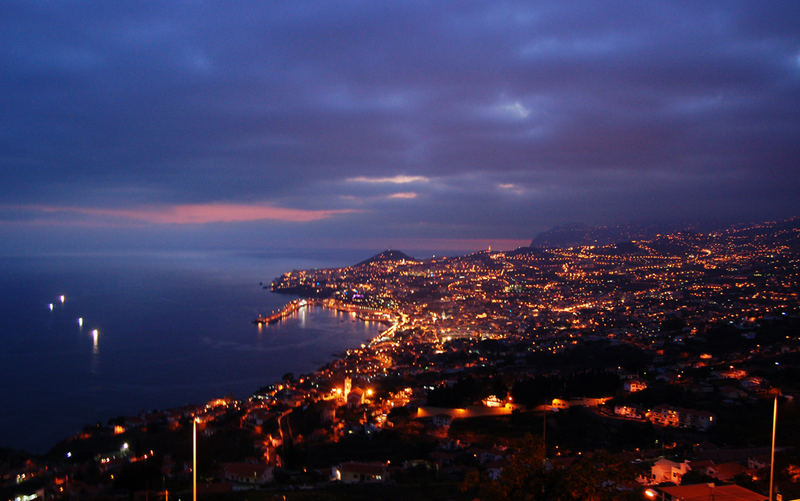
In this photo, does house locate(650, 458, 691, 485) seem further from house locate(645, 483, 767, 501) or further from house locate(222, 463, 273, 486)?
house locate(222, 463, 273, 486)

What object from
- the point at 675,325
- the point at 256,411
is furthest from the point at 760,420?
the point at 675,325

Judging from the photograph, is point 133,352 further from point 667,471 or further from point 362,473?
point 667,471

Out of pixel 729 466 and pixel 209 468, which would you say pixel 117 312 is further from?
pixel 729 466

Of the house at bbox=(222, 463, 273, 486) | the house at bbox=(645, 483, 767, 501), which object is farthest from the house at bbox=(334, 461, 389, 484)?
the house at bbox=(645, 483, 767, 501)

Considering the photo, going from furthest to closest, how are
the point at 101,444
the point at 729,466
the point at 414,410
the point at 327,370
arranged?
the point at 327,370
the point at 414,410
the point at 101,444
the point at 729,466

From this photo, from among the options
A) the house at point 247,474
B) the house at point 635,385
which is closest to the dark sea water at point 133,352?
the house at point 247,474

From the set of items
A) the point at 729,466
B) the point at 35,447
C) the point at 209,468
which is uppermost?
the point at 729,466

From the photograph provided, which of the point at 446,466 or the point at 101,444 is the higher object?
the point at 446,466

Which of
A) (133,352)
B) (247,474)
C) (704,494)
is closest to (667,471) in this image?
(704,494)
